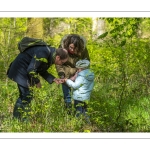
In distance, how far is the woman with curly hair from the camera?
648 cm

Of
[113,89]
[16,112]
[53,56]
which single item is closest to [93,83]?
[113,89]

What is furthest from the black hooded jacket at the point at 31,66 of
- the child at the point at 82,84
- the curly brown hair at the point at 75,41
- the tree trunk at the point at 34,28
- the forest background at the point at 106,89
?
the tree trunk at the point at 34,28

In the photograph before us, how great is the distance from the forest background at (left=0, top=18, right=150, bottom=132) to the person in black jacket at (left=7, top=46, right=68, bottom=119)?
0.39ft

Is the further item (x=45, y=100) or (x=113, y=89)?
(x=113, y=89)

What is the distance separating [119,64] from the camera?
6102 millimetres

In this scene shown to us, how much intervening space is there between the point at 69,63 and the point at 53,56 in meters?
0.29

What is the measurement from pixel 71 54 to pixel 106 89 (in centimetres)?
77

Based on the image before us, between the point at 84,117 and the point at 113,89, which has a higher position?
the point at 113,89

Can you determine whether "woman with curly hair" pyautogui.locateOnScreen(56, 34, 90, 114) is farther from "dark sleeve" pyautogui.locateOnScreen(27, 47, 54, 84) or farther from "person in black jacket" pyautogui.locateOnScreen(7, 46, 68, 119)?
"dark sleeve" pyautogui.locateOnScreen(27, 47, 54, 84)

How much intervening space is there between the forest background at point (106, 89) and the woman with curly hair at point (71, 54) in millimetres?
94

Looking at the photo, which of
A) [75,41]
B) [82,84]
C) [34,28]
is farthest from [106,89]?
[34,28]
